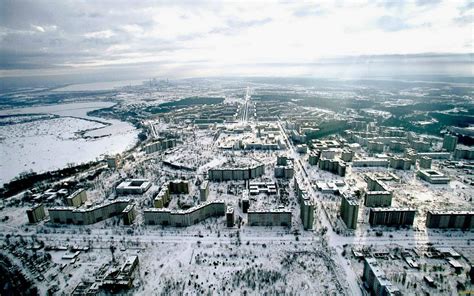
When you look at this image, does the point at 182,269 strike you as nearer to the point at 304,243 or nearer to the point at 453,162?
the point at 304,243

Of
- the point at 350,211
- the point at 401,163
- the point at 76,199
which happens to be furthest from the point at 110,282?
the point at 401,163

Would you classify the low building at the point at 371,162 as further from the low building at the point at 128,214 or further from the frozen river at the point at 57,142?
the frozen river at the point at 57,142

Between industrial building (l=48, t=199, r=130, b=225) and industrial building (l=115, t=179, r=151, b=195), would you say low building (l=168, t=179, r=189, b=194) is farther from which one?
industrial building (l=48, t=199, r=130, b=225)

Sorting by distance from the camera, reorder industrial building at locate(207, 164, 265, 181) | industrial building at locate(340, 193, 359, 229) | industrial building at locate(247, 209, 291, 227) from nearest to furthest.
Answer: industrial building at locate(340, 193, 359, 229)
industrial building at locate(247, 209, 291, 227)
industrial building at locate(207, 164, 265, 181)

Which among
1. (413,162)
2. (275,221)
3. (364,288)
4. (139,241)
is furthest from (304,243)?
(413,162)

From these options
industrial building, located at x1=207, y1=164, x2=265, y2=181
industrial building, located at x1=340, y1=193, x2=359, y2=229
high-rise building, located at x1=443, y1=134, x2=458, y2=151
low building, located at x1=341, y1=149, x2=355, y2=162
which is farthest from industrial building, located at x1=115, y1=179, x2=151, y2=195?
high-rise building, located at x1=443, y1=134, x2=458, y2=151

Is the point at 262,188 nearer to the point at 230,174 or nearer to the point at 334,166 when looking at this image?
the point at 230,174
